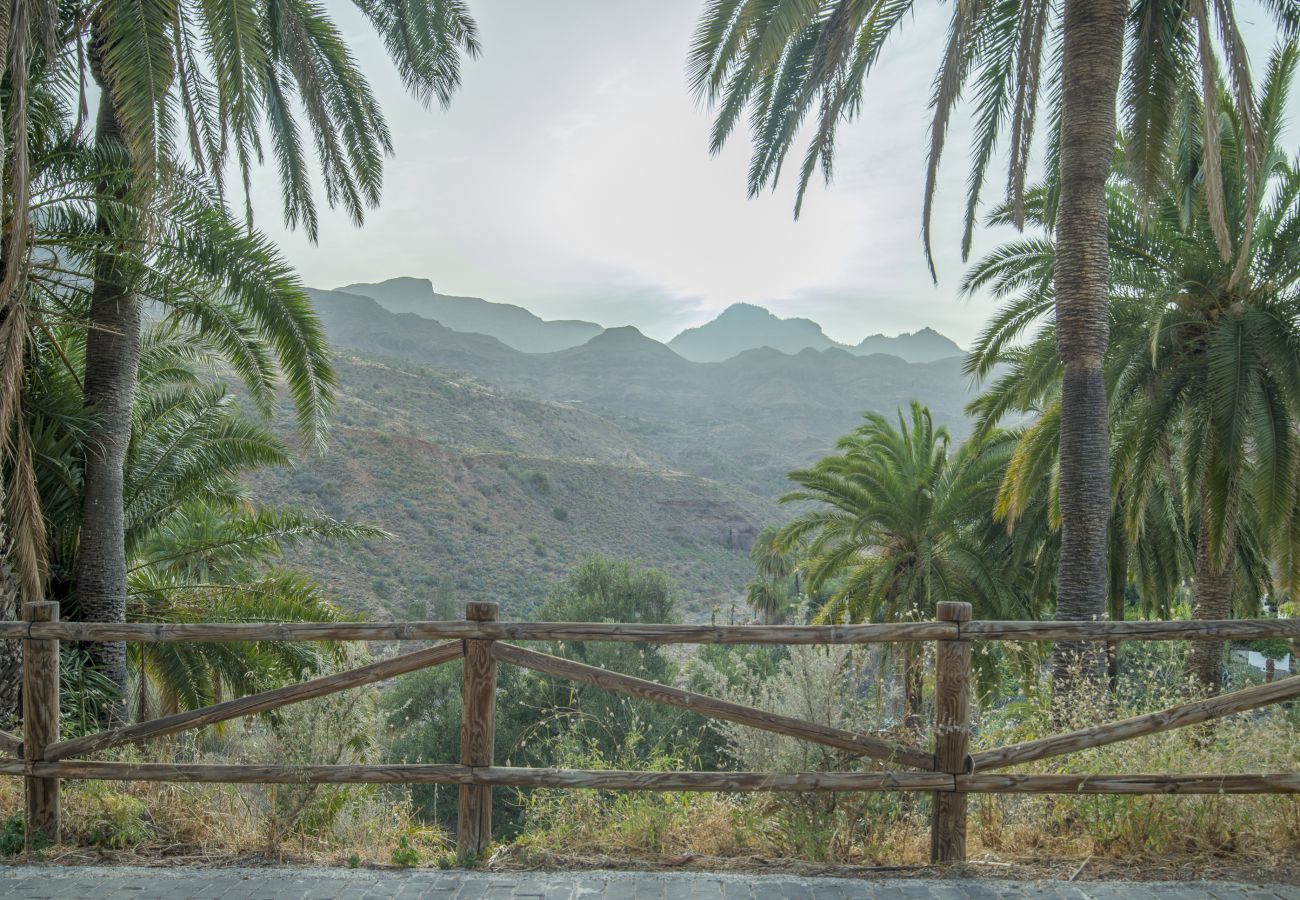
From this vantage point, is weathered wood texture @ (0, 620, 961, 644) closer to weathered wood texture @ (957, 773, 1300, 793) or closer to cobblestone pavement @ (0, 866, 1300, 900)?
weathered wood texture @ (957, 773, 1300, 793)

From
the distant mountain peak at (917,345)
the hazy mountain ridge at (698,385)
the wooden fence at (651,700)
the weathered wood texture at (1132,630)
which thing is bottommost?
the wooden fence at (651,700)

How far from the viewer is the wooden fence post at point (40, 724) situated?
16.2 ft

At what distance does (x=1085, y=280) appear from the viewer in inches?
334

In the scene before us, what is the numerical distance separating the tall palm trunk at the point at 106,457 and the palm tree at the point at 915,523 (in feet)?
39.4

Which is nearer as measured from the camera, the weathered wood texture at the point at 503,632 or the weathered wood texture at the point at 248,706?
the weathered wood texture at the point at 503,632

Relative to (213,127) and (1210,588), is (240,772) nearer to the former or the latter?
(213,127)

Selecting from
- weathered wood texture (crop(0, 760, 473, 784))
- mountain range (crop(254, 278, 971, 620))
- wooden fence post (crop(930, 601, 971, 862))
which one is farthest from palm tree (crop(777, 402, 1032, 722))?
weathered wood texture (crop(0, 760, 473, 784))

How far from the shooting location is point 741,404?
13850 cm

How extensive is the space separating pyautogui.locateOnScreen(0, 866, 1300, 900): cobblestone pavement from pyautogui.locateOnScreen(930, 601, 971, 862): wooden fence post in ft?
0.82

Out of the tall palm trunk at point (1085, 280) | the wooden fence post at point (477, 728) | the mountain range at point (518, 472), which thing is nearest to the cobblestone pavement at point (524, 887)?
the wooden fence post at point (477, 728)

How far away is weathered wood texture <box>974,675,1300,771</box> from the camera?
4.64m

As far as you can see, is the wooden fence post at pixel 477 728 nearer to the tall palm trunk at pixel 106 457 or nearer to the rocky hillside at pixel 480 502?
the tall palm trunk at pixel 106 457

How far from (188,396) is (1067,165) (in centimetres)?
1078

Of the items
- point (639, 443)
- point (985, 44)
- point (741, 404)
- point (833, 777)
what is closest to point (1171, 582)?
point (985, 44)
